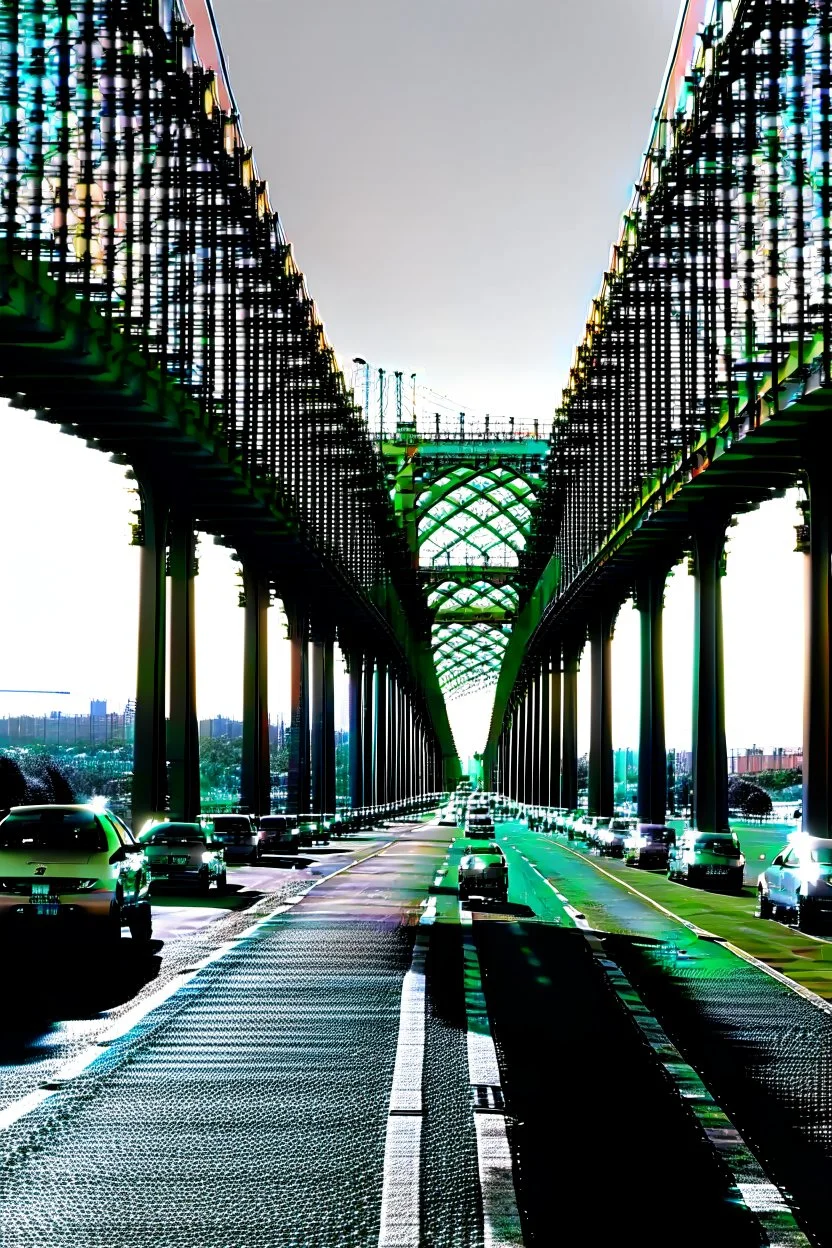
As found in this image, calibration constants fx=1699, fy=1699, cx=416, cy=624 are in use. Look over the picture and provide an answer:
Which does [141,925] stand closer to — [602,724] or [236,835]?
[236,835]

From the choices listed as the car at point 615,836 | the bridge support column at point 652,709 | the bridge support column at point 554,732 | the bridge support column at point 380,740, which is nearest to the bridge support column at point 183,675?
the car at point 615,836

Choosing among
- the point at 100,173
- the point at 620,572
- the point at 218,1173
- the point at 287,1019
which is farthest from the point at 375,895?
the point at 620,572

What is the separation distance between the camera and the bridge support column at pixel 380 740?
125 metres

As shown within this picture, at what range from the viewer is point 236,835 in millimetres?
44281

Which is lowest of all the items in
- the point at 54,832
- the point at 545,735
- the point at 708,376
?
the point at 545,735

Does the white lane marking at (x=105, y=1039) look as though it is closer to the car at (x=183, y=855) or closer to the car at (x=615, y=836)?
the car at (x=183, y=855)

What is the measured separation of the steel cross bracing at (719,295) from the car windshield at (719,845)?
9359 mm

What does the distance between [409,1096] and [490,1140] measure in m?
1.36

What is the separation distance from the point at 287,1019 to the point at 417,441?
381ft

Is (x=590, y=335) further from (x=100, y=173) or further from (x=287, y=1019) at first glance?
(x=287, y=1019)

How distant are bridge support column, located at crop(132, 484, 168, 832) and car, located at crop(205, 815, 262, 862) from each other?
167 cm

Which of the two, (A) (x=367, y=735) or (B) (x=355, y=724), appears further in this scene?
(A) (x=367, y=735)

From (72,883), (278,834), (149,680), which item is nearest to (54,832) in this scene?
(72,883)

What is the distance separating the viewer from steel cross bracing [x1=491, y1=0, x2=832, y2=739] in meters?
37.1
